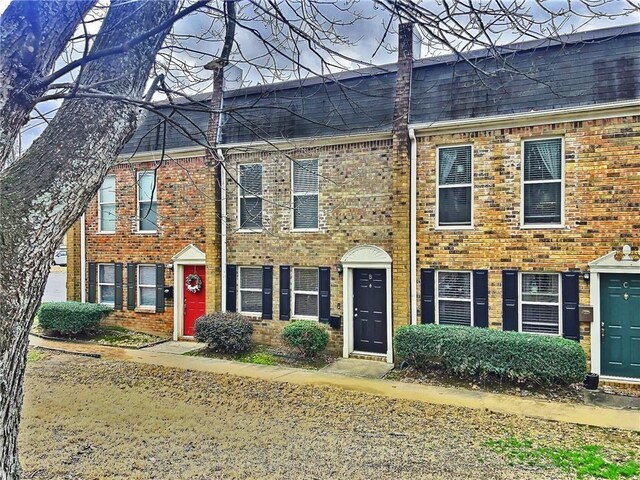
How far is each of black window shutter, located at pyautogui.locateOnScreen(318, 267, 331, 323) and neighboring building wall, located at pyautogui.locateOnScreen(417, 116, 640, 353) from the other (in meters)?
2.35

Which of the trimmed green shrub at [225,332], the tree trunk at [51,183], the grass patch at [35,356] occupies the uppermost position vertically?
the tree trunk at [51,183]

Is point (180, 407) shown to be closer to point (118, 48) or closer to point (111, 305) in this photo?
point (118, 48)

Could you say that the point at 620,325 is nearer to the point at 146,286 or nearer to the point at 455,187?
the point at 455,187

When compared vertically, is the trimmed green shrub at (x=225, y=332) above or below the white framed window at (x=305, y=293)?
below

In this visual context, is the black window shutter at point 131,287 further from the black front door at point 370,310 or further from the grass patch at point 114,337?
the black front door at point 370,310

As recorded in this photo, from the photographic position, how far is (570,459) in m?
5.71

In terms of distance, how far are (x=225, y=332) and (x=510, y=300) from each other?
21.7 ft

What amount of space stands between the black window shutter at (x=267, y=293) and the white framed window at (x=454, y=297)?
4.27 metres

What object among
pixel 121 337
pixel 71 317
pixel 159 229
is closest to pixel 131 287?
pixel 121 337

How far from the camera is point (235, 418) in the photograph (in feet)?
23.6

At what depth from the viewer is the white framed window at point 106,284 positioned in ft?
49.9

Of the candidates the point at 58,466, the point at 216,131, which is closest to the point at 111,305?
the point at 216,131

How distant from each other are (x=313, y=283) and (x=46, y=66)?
30.9ft

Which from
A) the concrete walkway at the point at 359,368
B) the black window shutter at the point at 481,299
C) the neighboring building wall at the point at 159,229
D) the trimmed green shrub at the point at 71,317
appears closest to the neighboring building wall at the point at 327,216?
the concrete walkway at the point at 359,368
